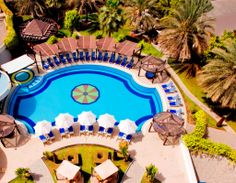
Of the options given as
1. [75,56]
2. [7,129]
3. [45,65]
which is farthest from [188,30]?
[7,129]

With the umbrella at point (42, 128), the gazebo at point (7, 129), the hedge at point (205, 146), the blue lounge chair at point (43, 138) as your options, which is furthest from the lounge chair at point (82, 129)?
the hedge at point (205, 146)

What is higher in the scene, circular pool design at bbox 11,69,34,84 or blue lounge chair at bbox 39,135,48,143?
circular pool design at bbox 11,69,34,84

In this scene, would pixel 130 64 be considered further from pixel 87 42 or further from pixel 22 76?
pixel 22 76

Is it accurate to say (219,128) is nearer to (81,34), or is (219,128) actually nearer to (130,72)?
(130,72)

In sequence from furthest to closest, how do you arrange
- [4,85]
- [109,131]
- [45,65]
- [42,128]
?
[45,65]
[4,85]
[109,131]
[42,128]

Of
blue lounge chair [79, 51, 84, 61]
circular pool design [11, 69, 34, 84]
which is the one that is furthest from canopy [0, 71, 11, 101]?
blue lounge chair [79, 51, 84, 61]

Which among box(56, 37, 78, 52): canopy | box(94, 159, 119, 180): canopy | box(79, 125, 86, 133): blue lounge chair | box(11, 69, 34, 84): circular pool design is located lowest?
box(94, 159, 119, 180): canopy

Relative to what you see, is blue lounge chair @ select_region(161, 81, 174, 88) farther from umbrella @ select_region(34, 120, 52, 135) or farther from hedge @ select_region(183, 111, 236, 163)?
umbrella @ select_region(34, 120, 52, 135)
